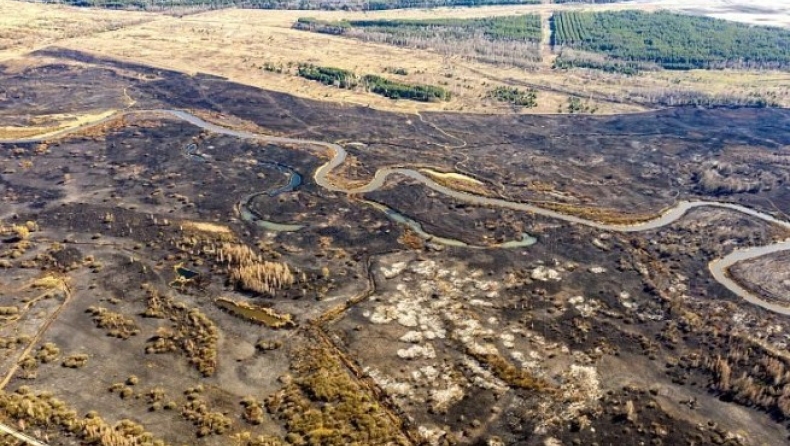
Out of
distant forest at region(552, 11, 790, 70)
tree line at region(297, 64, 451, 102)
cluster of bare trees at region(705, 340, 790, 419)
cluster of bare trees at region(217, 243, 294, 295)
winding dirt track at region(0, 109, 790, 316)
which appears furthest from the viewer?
distant forest at region(552, 11, 790, 70)

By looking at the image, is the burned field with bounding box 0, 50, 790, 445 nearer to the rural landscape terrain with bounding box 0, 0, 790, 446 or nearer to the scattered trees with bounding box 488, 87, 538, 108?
the rural landscape terrain with bounding box 0, 0, 790, 446

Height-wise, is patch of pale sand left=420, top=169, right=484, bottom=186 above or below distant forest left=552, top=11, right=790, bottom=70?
below

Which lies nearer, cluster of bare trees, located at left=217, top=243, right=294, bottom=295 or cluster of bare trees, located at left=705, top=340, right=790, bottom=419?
cluster of bare trees, located at left=705, top=340, right=790, bottom=419

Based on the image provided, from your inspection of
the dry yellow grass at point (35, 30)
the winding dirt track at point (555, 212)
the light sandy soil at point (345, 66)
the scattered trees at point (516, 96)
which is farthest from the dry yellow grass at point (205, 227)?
the dry yellow grass at point (35, 30)

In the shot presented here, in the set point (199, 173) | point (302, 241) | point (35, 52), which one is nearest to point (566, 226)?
point (302, 241)

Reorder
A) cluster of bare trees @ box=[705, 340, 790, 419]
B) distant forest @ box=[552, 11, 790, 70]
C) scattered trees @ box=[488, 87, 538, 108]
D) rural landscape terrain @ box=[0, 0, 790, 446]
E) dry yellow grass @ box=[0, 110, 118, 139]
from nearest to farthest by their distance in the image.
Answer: rural landscape terrain @ box=[0, 0, 790, 446] < cluster of bare trees @ box=[705, 340, 790, 419] < dry yellow grass @ box=[0, 110, 118, 139] < scattered trees @ box=[488, 87, 538, 108] < distant forest @ box=[552, 11, 790, 70]

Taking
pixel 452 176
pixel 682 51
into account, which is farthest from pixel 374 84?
pixel 682 51

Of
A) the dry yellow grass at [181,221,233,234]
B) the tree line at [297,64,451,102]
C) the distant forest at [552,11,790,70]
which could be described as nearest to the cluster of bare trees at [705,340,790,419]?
the dry yellow grass at [181,221,233,234]
